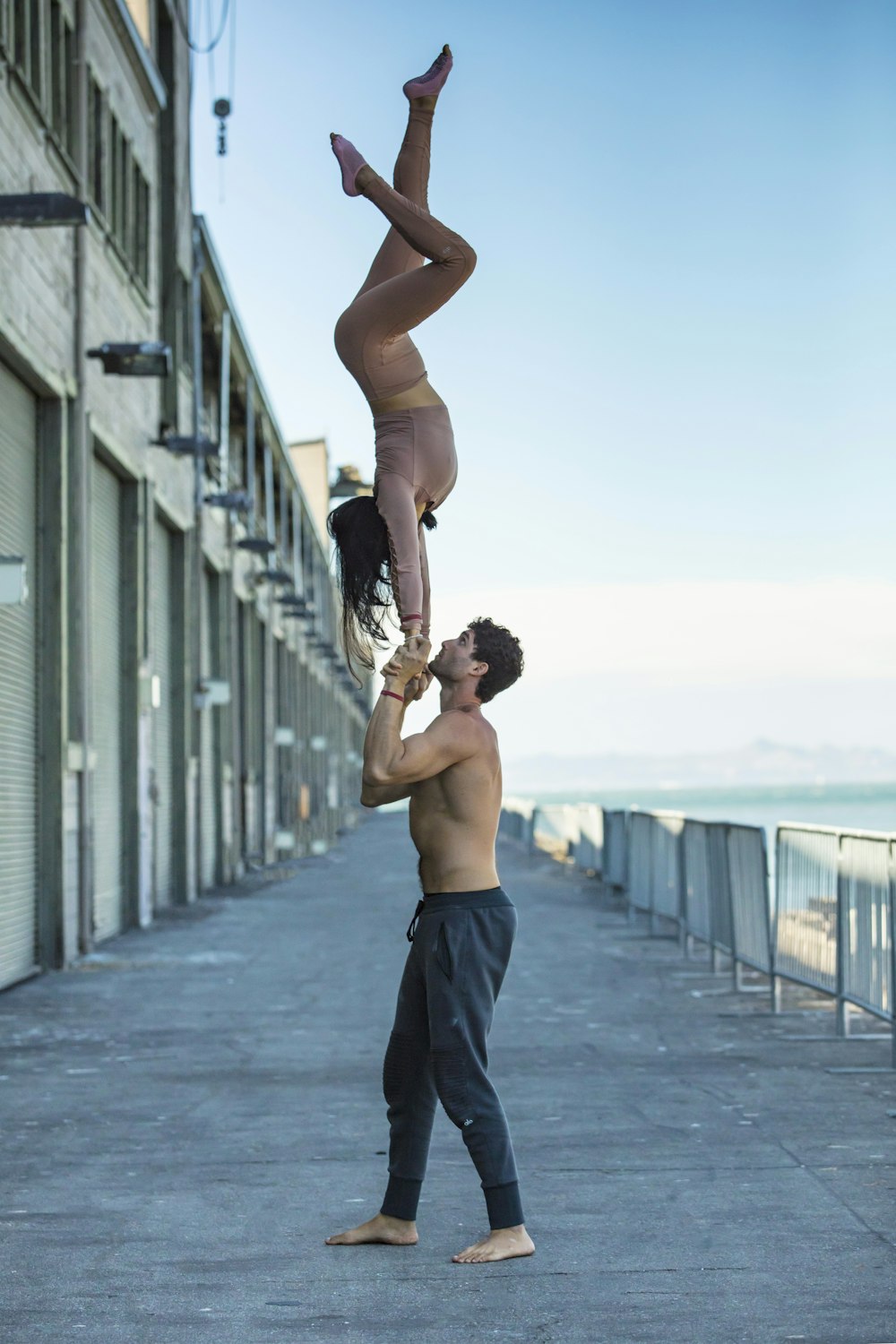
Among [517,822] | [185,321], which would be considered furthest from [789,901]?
[517,822]

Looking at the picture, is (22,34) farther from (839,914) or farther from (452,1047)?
(452,1047)

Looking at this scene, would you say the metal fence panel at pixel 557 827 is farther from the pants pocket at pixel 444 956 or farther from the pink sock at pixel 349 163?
the pink sock at pixel 349 163

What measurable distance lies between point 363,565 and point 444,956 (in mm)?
1696

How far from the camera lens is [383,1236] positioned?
556 centimetres

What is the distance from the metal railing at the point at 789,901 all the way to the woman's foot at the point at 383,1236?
14.6ft

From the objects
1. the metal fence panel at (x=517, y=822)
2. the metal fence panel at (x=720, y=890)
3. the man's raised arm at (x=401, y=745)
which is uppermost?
the man's raised arm at (x=401, y=745)

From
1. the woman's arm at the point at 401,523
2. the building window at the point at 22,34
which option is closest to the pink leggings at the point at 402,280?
the woman's arm at the point at 401,523

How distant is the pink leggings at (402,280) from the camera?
3814 millimetres

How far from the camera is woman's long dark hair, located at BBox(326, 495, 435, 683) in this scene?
13.6 ft

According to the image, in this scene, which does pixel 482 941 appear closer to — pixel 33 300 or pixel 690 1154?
pixel 690 1154

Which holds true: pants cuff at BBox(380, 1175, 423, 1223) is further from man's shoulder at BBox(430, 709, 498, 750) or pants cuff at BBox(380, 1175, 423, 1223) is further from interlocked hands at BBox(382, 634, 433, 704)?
interlocked hands at BBox(382, 634, 433, 704)

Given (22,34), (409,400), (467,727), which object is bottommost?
(467,727)

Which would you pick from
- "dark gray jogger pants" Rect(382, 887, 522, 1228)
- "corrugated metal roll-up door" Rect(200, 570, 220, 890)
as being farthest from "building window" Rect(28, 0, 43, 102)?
"corrugated metal roll-up door" Rect(200, 570, 220, 890)

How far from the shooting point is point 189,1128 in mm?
7758
